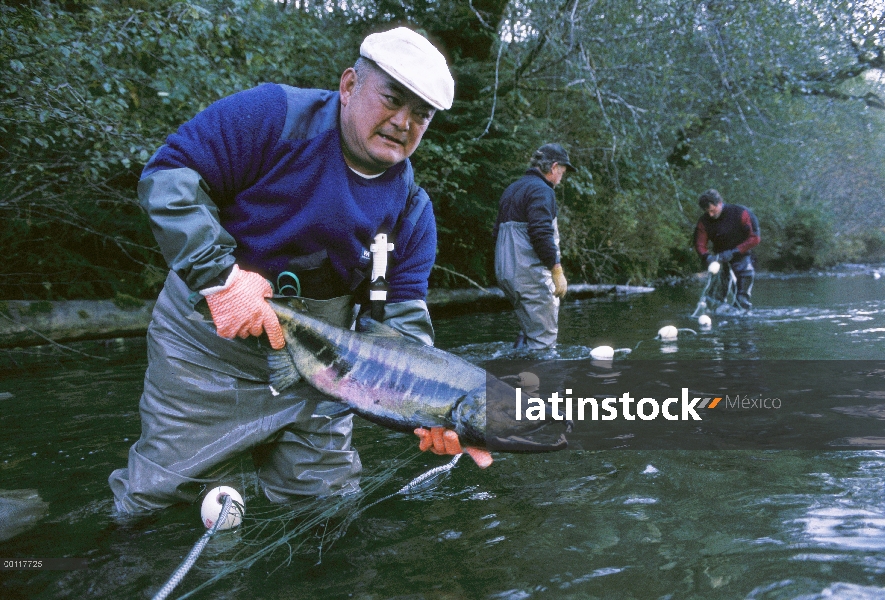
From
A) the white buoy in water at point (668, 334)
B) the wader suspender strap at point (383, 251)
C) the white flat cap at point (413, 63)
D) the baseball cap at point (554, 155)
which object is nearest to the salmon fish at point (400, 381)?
the wader suspender strap at point (383, 251)

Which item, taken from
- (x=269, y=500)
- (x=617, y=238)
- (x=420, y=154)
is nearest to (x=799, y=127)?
(x=617, y=238)

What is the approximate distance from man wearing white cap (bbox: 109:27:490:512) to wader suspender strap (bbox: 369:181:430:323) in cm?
5

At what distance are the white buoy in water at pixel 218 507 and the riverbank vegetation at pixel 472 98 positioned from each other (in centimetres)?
534

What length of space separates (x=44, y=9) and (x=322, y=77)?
685cm

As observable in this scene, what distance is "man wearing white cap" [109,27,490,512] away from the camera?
295cm

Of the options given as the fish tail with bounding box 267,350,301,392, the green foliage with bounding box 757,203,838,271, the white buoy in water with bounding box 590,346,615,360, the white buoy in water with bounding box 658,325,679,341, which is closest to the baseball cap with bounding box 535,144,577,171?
the white buoy in water with bounding box 590,346,615,360

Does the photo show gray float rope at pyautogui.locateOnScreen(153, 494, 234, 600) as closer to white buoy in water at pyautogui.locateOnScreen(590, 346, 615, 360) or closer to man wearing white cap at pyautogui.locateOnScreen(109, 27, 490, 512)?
man wearing white cap at pyautogui.locateOnScreen(109, 27, 490, 512)

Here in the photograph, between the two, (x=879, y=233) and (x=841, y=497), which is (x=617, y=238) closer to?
(x=841, y=497)

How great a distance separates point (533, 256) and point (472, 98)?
7487 mm

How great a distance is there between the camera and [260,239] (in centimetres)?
324

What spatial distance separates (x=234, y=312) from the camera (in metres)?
2.90

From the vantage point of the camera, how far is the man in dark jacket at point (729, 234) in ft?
44.9

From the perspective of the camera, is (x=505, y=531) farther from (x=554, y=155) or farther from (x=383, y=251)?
(x=554, y=155)

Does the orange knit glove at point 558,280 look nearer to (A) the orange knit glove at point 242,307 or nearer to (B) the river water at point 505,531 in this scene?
(B) the river water at point 505,531
